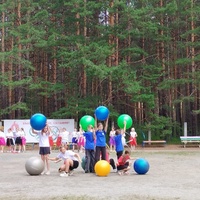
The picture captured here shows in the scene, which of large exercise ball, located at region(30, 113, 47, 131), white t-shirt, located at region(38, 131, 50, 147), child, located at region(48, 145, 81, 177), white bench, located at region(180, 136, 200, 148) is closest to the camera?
child, located at region(48, 145, 81, 177)

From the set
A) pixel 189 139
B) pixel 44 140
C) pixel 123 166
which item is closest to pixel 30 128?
pixel 189 139

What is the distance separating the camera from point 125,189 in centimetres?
1104

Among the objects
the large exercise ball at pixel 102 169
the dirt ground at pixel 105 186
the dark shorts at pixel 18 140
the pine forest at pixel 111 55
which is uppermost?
the pine forest at pixel 111 55

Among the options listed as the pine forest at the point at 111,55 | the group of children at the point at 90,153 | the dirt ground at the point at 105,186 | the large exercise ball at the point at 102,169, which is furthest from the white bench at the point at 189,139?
the large exercise ball at the point at 102,169

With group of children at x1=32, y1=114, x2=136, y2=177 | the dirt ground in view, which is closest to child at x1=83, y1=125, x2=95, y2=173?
group of children at x1=32, y1=114, x2=136, y2=177

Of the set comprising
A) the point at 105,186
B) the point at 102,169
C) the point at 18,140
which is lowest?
the point at 105,186

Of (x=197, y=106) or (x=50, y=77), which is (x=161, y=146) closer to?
(x=197, y=106)

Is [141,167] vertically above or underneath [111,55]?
underneath

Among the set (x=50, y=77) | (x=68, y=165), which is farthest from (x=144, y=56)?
(x=68, y=165)

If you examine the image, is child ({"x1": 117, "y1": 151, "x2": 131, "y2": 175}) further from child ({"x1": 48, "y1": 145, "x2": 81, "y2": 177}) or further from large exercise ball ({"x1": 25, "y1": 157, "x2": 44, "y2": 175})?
large exercise ball ({"x1": 25, "y1": 157, "x2": 44, "y2": 175})

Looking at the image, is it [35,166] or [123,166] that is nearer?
[35,166]

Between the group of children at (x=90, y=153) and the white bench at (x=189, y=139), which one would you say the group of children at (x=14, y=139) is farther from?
the group of children at (x=90, y=153)

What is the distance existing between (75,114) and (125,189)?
25.9 meters

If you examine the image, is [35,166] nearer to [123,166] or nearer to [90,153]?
[90,153]
